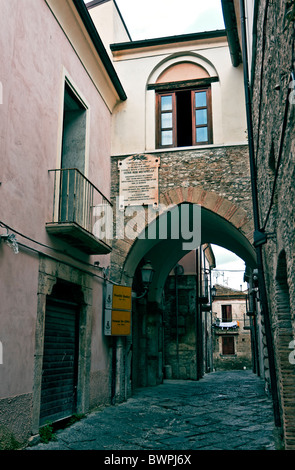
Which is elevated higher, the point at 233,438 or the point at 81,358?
the point at 81,358

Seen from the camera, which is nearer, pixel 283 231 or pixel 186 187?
pixel 283 231

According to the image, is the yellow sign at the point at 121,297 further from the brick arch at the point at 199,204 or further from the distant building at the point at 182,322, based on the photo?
the distant building at the point at 182,322

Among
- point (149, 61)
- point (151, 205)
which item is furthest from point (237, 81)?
point (151, 205)

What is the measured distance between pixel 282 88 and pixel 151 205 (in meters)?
5.27

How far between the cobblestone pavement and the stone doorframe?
37cm

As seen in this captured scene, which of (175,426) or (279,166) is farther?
(175,426)

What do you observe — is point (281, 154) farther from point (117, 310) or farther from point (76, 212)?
point (117, 310)

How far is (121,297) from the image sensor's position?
27.8 feet

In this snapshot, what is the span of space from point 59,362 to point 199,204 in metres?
3.82

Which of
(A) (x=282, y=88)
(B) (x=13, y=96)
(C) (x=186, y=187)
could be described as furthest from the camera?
(C) (x=186, y=187)

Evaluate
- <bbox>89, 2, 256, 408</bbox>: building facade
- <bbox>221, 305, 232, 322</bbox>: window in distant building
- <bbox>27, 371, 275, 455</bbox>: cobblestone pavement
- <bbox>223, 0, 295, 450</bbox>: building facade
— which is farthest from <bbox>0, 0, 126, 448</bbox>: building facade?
<bbox>221, 305, 232, 322</bbox>: window in distant building

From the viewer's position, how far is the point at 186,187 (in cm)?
862

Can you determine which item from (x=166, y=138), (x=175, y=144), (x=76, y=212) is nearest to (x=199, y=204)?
(x=175, y=144)

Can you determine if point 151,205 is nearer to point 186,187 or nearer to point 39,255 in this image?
point 186,187
